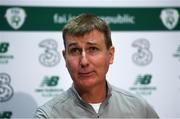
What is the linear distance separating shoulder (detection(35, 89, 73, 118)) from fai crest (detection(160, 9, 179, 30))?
4.44ft

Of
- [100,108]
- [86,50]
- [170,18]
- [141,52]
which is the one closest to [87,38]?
[86,50]

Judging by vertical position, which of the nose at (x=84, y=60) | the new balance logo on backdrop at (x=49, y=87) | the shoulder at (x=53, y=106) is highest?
the nose at (x=84, y=60)

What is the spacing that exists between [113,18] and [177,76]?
2.19 feet

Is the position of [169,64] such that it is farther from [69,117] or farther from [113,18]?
[69,117]

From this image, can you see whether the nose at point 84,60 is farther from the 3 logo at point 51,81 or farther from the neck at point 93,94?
the 3 logo at point 51,81

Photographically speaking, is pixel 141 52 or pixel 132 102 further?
pixel 141 52

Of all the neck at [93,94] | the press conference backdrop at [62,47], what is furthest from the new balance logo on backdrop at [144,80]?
the neck at [93,94]

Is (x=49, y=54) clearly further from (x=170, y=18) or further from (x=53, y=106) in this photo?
(x=53, y=106)

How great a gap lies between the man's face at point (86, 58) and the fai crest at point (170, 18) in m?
1.30

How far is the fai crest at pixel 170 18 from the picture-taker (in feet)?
8.70

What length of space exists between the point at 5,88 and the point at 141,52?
3.48ft

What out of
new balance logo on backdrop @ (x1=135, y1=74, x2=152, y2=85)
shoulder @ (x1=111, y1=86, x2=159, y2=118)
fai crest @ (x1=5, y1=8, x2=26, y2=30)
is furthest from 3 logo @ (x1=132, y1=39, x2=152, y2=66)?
shoulder @ (x1=111, y1=86, x2=159, y2=118)

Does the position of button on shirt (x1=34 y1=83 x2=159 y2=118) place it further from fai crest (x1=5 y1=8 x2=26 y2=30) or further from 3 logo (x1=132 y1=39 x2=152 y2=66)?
fai crest (x1=5 y1=8 x2=26 y2=30)

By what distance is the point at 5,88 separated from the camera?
252 cm
